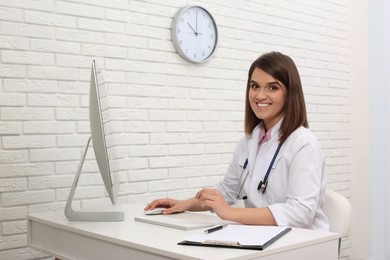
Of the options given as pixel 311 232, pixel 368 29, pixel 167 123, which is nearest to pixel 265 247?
pixel 311 232

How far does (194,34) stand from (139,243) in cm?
201

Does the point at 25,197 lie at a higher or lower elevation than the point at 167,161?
lower

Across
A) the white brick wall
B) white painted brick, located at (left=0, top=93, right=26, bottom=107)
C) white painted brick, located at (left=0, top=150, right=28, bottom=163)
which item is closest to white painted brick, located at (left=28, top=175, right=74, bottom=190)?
the white brick wall

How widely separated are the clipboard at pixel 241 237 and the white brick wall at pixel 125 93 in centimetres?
61

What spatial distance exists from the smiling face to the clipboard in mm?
611

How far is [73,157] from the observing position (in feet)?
9.26

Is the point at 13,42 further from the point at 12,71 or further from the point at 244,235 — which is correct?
the point at 244,235

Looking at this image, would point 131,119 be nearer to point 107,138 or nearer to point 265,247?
point 107,138

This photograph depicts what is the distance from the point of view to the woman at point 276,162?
1906 millimetres

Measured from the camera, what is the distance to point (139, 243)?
5.13 feet

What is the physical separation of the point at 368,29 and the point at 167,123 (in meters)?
2.12

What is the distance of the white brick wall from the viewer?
2.62m

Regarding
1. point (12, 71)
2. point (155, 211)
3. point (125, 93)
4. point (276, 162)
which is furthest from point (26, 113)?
point (276, 162)

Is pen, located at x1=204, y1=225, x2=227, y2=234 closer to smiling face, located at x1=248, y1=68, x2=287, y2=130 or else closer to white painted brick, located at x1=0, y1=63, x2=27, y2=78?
smiling face, located at x1=248, y1=68, x2=287, y2=130
